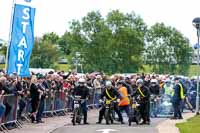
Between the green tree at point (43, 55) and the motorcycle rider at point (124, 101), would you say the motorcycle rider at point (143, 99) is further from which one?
the green tree at point (43, 55)

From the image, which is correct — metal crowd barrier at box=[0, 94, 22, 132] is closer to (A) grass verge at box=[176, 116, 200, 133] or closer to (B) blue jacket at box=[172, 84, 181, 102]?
(A) grass verge at box=[176, 116, 200, 133]

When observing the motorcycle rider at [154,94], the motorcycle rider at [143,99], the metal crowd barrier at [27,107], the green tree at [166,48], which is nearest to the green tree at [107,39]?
the green tree at [166,48]

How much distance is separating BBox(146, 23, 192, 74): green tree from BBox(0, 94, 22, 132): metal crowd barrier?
5058 centimetres

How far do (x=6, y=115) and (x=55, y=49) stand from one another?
242 feet

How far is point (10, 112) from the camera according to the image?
22094 mm

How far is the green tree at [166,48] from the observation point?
73.1 meters

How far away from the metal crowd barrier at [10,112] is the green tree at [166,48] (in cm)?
5058

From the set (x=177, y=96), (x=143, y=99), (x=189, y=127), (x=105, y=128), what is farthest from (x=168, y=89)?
(x=105, y=128)

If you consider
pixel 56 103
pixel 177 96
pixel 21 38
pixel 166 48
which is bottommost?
pixel 56 103

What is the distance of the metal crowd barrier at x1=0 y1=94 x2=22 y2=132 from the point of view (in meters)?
21.4

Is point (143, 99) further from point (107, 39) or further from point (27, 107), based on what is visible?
point (107, 39)

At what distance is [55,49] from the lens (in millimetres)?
95188

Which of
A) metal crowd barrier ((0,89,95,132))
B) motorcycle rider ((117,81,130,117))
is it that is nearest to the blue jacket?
motorcycle rider ((117,81,130,117))

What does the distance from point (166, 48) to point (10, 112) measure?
53041 millimetres
